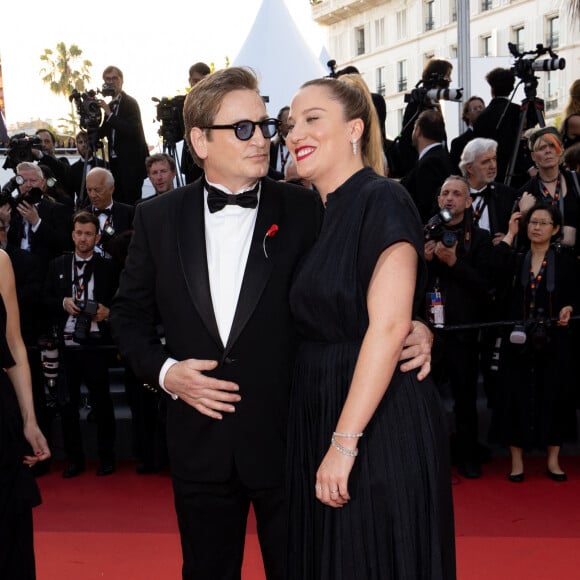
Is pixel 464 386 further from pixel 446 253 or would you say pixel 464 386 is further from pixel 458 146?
pixel 458 146

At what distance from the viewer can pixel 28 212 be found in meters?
6.38

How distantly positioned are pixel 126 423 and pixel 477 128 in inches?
148

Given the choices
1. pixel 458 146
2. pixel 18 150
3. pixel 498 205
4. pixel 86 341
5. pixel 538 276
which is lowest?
pixel 86 341

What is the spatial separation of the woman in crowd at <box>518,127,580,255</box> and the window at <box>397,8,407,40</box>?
34553 millimetres

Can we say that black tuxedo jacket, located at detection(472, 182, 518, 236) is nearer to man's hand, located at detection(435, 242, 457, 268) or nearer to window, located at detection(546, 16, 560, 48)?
man's hand, located at detection(435, 242, 457, 268)

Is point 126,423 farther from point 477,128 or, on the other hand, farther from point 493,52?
point 493,52

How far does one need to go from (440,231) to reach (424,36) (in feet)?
113

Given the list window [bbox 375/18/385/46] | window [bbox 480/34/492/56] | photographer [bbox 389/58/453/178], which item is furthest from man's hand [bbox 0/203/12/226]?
window [bbox 375/18/385/46]

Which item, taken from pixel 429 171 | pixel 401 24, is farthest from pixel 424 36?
pixel 429 171

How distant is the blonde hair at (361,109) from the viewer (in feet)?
7.57

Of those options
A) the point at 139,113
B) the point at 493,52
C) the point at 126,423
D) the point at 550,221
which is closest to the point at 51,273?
the point at 126,423

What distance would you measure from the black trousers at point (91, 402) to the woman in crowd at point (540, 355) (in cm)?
260

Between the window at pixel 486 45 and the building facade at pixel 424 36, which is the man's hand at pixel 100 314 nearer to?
the building facade at pixel 424 36

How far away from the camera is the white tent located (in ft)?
33.7
